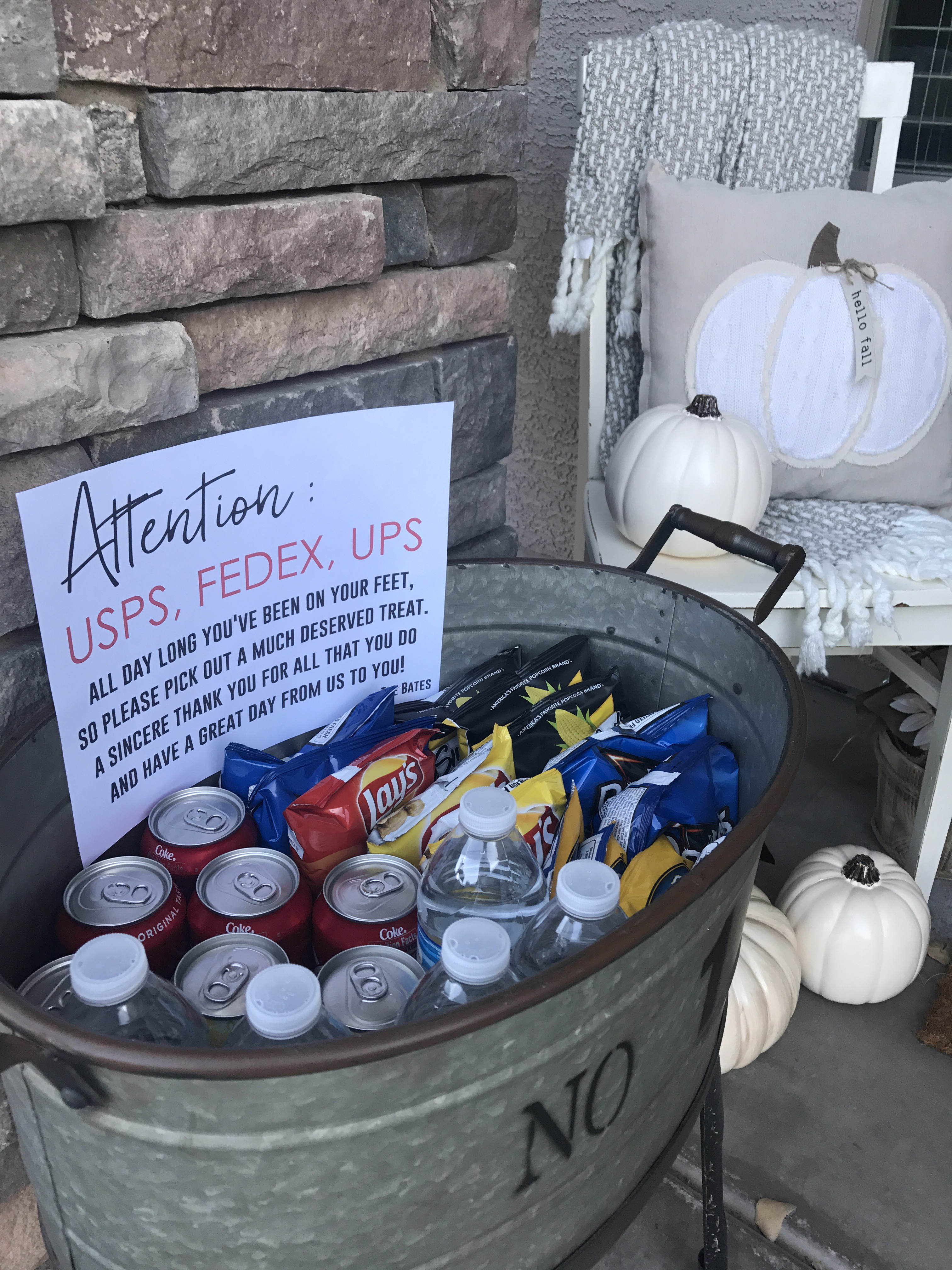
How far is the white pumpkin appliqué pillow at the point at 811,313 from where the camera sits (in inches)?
55.0

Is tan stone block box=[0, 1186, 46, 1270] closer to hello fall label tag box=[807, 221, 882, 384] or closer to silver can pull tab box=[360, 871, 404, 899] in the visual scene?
silver can pull tab box=[360, 871, 404, 899]

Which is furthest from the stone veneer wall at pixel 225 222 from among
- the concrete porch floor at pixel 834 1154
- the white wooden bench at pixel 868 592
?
the concrete porch floor at pixel 834 1154

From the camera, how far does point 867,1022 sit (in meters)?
1.41

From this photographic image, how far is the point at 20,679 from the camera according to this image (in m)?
0.69

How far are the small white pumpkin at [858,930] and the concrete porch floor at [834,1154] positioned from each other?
0.06 m

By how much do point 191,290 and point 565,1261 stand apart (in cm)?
69

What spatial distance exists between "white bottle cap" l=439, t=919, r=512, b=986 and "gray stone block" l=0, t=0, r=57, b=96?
0.54 meters

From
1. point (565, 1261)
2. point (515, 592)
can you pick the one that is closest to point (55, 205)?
point (515, 592)

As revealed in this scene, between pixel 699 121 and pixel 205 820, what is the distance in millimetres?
1250

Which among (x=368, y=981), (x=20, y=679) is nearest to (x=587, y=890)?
(x=368, y=981)

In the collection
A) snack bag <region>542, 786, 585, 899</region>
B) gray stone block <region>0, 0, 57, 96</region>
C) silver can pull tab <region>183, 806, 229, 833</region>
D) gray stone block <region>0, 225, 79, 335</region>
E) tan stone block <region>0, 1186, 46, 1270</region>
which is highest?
gray stone block <region>0, 0, 57, 96</region>

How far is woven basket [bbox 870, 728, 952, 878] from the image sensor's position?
1574 mm

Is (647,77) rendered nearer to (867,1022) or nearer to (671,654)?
(671,654)

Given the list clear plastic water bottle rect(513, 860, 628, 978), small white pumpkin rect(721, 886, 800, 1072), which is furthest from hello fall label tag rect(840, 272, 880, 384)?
clear plastic water bottle rect(513, 860, 628, 978)
